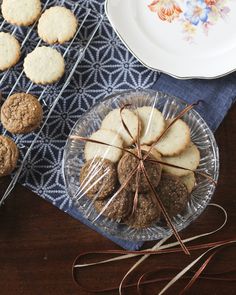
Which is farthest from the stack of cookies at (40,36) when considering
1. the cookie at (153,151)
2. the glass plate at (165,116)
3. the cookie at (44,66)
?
the cookie at (153,151)

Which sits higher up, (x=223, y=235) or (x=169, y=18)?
(x=169, y=18)

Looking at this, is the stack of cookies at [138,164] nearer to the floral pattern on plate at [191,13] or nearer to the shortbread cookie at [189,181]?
the shortbread cookie at [189,181]

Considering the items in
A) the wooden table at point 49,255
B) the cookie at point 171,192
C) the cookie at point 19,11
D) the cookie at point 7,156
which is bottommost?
the wooden table at point 49,255

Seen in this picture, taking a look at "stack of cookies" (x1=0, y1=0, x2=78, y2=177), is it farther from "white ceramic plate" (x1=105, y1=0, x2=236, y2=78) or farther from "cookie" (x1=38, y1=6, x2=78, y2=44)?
"white ceramic plate" (x1=105, y1=0, x2=236, y2=78)

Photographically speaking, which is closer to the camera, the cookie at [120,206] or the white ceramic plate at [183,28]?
the cookie at [120,206]

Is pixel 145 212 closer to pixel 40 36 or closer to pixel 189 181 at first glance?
pixel 189 181

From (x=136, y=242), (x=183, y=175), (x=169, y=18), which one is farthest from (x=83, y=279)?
(x=169, y=18)

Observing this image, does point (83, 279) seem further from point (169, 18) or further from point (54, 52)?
point (169, 18)
